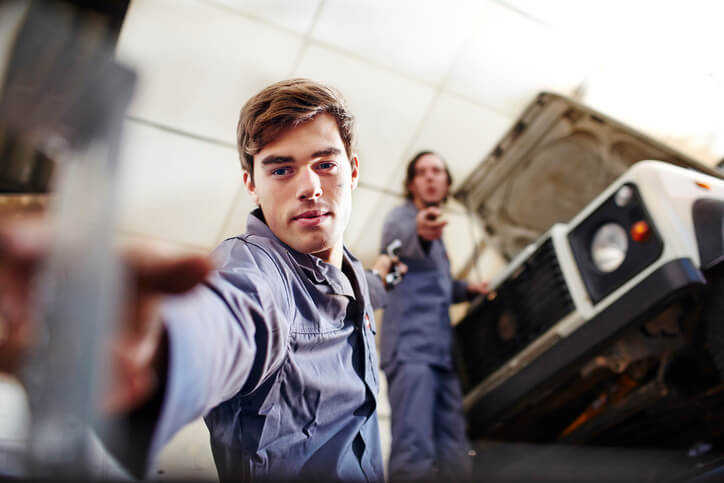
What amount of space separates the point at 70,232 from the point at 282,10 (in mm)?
786

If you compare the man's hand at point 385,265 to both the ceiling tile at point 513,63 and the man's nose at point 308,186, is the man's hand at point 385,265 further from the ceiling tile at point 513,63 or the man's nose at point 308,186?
the ceiling tile at point 513,63

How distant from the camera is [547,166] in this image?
1.40 metres

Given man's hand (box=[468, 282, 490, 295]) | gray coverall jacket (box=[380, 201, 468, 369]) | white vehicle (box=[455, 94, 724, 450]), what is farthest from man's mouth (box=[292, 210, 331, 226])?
man's hand (box=[468, 282, 490, 295])

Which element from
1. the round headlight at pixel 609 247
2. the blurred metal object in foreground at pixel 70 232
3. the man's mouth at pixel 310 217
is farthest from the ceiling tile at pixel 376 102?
the blurred metal object in foreground at pixel 70 232

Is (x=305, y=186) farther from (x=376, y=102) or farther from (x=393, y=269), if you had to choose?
(x=376, y=102)

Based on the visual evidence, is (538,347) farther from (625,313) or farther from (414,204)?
(414,204)

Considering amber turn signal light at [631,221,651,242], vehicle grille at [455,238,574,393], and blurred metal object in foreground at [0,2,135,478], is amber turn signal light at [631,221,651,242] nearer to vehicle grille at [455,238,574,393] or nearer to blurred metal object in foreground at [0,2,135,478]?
vehicle grille at [455,238,574,393]

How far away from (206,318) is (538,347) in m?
1.03

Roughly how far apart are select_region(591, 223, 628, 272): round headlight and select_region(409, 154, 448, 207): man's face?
369 mm

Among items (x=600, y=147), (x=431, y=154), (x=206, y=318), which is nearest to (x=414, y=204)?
(x=431, y=154)

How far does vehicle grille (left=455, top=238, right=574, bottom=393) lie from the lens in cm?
118

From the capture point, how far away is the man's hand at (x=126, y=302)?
0.60ft

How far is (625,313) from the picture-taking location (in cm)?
99

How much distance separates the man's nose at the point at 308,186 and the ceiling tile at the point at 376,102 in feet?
1.27
